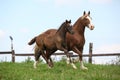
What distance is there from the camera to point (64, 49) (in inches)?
617

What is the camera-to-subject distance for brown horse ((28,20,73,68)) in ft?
52.5

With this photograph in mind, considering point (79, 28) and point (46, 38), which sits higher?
point (79, 28)

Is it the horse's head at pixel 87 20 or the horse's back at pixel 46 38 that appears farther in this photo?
the horse's back at pixel 46 38

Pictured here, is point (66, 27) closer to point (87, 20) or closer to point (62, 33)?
point (62, 33)

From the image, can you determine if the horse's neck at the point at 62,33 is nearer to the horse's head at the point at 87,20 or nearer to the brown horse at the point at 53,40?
the brown horse at the point at 53,40

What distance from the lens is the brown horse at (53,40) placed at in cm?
1599

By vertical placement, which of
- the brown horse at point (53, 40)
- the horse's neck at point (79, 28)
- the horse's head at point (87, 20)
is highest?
the horse's head at point (87, 20)

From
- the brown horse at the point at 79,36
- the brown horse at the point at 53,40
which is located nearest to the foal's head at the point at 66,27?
the brown horse at the point at 53,40

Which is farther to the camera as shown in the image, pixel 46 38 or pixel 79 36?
pixel 46 38

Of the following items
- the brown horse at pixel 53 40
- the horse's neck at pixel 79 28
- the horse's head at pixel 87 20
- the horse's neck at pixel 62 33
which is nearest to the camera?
the brown horse at pixel 53 40

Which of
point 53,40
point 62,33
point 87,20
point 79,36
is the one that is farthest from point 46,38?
point 87,20

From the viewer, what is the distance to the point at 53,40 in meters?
16.3

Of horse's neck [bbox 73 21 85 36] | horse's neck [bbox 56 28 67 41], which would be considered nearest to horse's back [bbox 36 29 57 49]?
horse's neck [bbox 56 28 67 41]

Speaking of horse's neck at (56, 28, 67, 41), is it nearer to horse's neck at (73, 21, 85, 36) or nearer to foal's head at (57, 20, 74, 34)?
foal's head at (57, 20, 74, 34)
